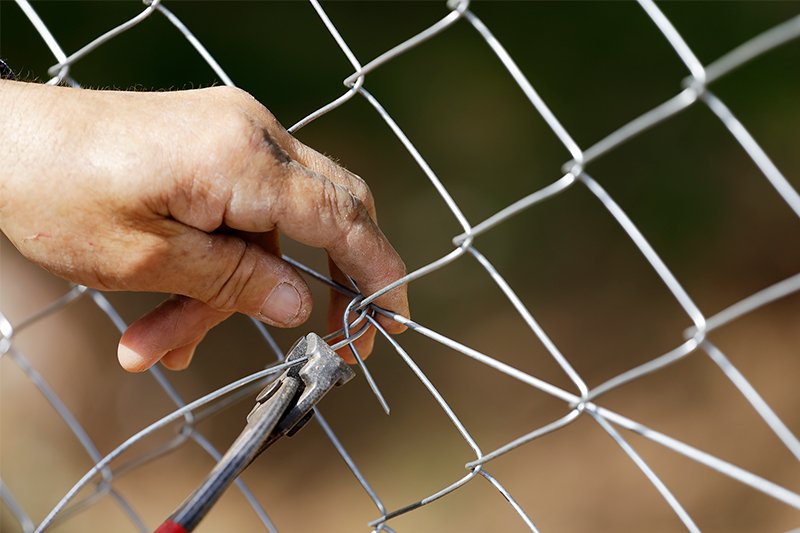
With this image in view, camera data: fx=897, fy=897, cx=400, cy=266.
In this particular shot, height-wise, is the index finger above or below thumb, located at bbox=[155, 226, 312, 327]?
above

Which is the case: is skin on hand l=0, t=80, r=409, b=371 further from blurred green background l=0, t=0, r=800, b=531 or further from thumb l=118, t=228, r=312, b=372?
blurred green background l=0, t=0, r=800, b=531

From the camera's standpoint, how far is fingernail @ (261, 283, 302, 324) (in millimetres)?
998

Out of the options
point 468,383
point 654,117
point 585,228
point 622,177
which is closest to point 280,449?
point 468,383

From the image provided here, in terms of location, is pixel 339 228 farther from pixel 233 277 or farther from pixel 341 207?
pixel 233 277

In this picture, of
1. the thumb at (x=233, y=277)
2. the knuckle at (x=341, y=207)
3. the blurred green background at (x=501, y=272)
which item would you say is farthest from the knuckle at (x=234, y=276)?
the blurred green background at (x=501, y=272)

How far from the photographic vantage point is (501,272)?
111 inches

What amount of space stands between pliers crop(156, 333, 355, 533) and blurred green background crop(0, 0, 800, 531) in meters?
1.45

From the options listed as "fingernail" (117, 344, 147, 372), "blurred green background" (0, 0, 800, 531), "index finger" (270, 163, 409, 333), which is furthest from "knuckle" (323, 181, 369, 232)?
"blurred green background" (0, 0, 800, 531)

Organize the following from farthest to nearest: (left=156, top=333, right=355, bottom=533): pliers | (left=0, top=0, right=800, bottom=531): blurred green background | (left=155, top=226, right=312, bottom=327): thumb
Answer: (left=0, top=0, right=800, bottom=531): blurred green background < (left=155, top=226, right=312, bottom=327): thumb < (left=156, top=333, right=355, bottom=533): pliers

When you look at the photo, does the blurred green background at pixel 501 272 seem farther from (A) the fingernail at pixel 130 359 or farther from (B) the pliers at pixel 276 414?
(B) the pliers at pixel 276 414

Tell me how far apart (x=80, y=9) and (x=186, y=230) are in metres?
2.60

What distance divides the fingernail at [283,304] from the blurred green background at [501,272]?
141cm

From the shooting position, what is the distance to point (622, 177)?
3027 millimetres

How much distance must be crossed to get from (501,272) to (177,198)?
6.47 feet
